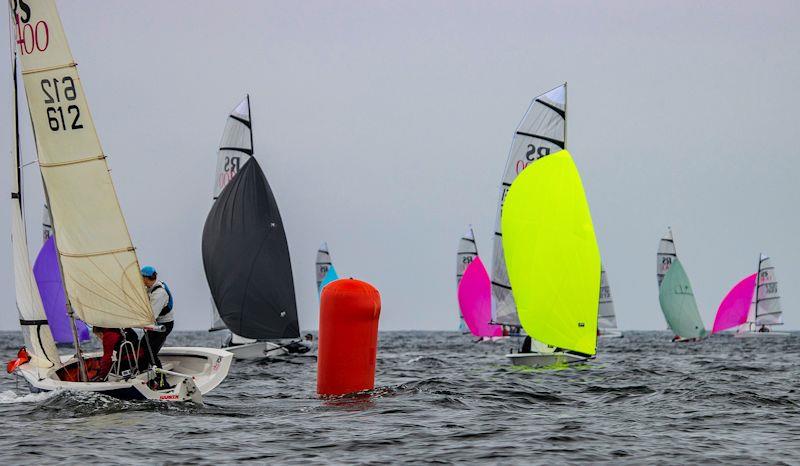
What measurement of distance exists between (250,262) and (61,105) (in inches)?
452

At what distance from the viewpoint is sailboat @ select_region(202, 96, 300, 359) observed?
26.0m

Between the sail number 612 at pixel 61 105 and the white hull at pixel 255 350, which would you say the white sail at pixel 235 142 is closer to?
the white hull at pixel 255 350

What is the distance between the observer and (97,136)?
49.3ft

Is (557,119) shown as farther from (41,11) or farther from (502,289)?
(41,11)

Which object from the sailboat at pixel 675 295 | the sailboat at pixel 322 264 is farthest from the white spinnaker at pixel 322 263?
the sailboat at pixel 675 295

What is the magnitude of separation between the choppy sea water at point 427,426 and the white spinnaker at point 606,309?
40.1m

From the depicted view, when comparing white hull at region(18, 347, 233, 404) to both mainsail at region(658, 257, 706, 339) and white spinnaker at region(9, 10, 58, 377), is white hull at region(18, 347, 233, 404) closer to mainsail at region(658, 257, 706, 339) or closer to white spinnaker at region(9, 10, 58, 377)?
white spinnaker at region(9, 10, 58, 377)

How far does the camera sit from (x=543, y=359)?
1030 inches

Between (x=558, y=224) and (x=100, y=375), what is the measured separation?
12.4 metres

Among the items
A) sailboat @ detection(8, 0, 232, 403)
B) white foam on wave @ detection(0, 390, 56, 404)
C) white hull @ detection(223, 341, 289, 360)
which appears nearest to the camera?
sailboat @ detection(8, 0, 232, 403)

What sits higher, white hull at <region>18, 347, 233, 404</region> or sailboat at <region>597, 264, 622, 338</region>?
sailboat at <region>597, 264, 622, 338</region>

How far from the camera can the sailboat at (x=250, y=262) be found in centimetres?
2602

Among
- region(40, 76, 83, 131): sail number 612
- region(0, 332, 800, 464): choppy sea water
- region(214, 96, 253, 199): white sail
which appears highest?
region(214, 96, 253, 199): white sail

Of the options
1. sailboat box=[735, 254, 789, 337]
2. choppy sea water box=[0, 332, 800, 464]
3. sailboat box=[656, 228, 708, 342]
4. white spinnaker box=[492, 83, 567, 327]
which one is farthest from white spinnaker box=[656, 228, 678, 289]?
choppy sea water box=[0, 332, 800, 464]
